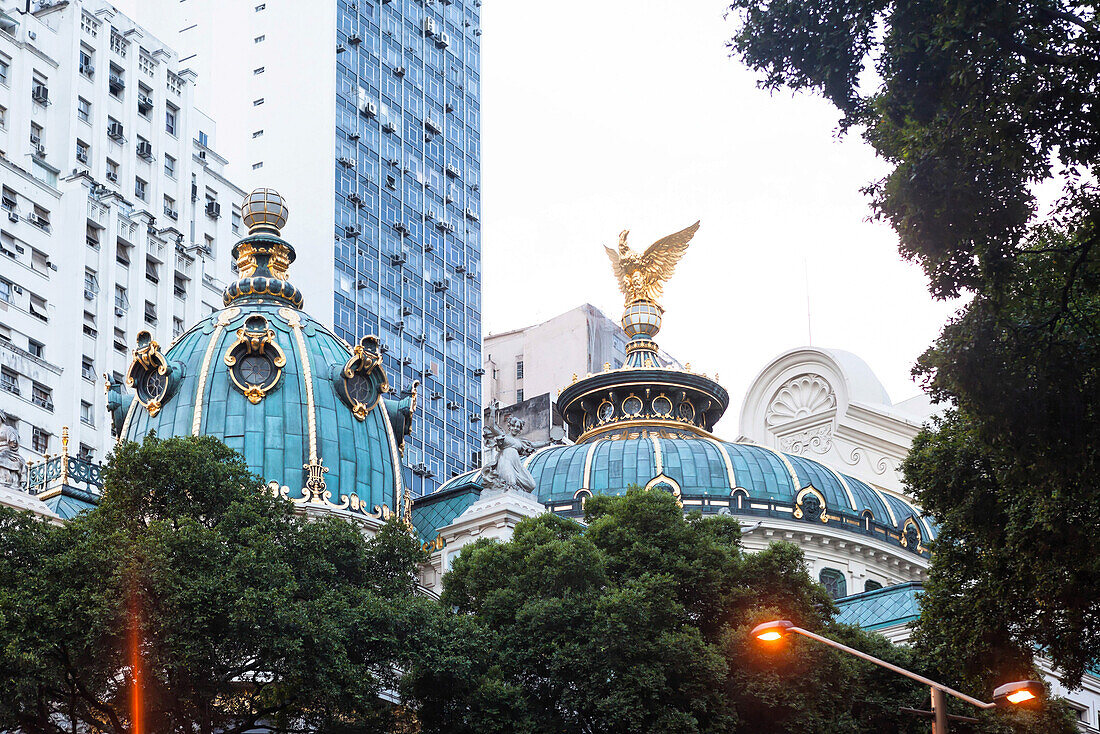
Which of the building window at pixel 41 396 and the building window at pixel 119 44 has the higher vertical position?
the building window at pixel 119 44

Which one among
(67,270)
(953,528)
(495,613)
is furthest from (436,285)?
(953,528)

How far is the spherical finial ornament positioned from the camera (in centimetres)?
6147

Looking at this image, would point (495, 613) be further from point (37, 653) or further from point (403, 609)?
point (37, 653)

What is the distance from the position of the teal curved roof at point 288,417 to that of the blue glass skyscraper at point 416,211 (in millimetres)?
55515

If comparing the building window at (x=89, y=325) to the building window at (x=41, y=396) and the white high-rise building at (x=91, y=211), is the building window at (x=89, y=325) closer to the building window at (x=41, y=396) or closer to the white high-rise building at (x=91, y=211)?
the white high-rise building at (x=91, y=211)

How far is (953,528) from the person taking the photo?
36719 mm

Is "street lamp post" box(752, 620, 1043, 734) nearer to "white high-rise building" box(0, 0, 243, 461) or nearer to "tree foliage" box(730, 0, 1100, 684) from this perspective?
"tree foliage" box(730, 0, 1100, 684)

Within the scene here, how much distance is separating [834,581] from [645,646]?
2641 cm

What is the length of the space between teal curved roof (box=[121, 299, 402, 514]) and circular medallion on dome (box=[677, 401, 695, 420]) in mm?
21768

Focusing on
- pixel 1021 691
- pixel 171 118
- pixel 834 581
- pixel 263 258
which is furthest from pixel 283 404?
pixel 171 118

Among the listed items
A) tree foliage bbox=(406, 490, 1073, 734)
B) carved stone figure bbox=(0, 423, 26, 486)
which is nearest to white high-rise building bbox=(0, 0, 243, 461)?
carved stone figure bbox=(0, 423, 26, 486)

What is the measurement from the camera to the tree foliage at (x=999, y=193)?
2983 cm

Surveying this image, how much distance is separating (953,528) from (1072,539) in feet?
13.1

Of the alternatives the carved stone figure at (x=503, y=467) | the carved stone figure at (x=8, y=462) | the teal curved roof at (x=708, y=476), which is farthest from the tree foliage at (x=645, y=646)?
the teal curved roof at (x=708, y=476)
